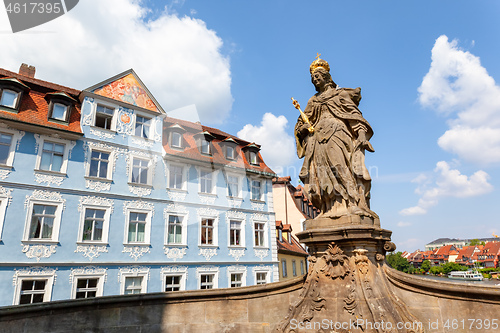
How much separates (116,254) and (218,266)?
19.6 ft

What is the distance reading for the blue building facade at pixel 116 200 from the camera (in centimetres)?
1415

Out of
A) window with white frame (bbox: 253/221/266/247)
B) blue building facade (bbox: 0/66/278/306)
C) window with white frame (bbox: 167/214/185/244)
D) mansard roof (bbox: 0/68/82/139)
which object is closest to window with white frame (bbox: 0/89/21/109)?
blue building facade (bbox: 0/66/278/306)

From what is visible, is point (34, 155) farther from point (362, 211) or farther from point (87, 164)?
point (362, 211)

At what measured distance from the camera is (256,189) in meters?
22.7

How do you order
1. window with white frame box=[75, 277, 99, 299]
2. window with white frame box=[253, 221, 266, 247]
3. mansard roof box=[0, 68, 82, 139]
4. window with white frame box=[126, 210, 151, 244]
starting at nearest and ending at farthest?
1. mansard roof box=[0, 68, 82, 139]
2. window with white frame box=[75, 277, 99, 299]
3. window with white frame box=[126, 210, 151, 244]
4. window with white frame box=[253, 221, 266, 247]

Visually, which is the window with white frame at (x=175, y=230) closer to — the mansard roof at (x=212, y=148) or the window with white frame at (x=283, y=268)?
the mansard roof at (x=212, y=148)

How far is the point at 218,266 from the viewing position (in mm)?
19266

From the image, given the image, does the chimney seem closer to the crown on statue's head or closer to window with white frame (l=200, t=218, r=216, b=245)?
window with white frame (l=200, t=218, r=216, b=245)

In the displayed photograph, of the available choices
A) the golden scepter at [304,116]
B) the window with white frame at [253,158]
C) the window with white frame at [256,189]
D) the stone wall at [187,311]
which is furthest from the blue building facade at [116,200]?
the golden scepter at [304,116]

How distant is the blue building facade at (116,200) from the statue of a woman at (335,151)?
534 inches

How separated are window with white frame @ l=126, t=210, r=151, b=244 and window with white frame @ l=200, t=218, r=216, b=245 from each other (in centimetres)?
328

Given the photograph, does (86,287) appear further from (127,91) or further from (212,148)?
(212,148)

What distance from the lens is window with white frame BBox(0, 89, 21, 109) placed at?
1462cm

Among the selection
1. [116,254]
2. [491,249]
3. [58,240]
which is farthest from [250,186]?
[491,249]
